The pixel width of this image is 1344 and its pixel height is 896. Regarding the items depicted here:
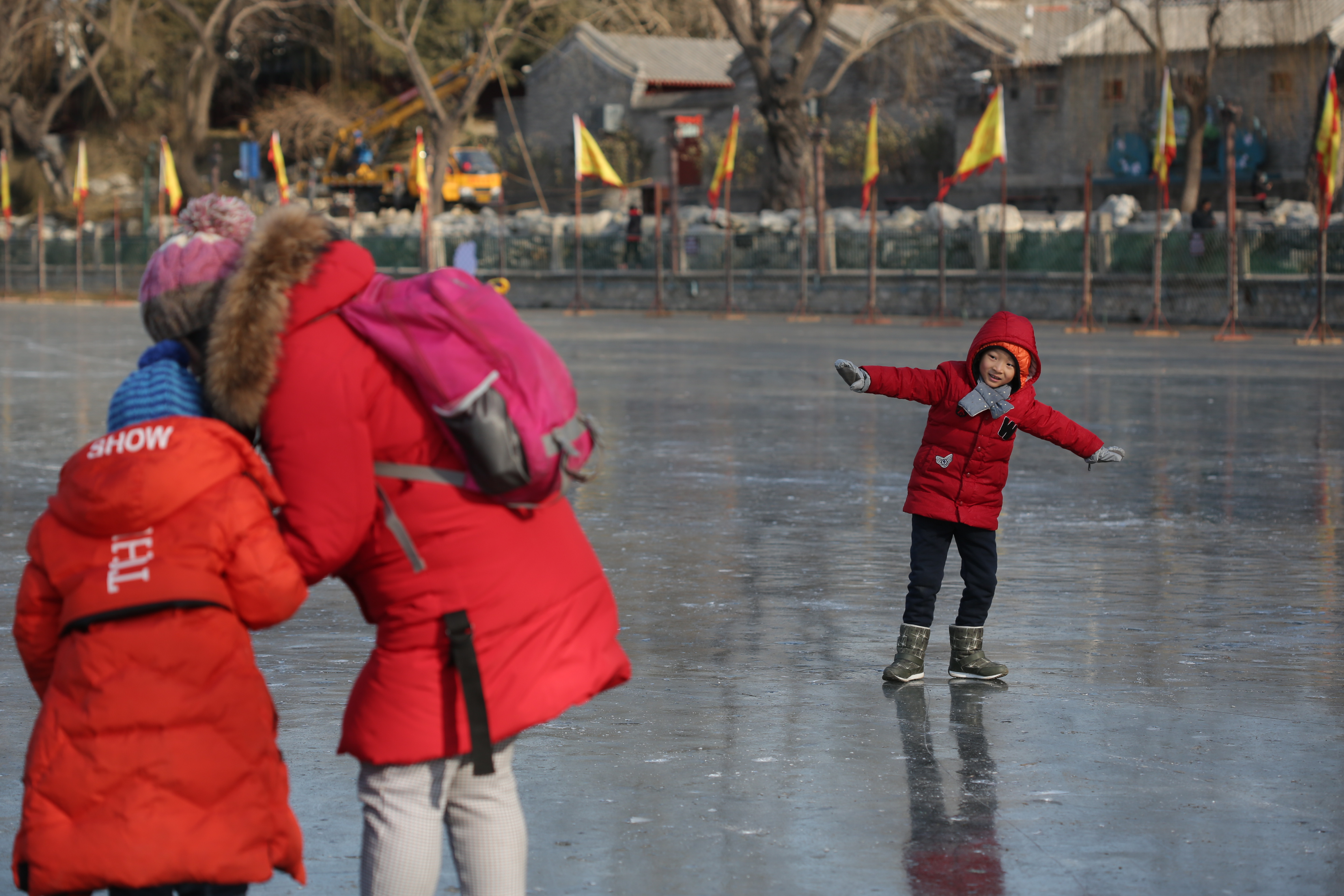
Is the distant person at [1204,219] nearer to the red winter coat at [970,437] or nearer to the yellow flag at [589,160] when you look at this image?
the yellow flag at [589,160]

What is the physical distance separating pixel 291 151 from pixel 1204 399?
149 ft

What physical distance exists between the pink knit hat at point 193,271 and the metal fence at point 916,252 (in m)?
21.3

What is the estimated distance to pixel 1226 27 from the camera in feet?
122

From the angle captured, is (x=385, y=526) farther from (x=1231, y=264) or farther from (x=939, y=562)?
(x=1231, y=264)

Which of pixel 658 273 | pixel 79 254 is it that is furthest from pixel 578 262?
pixel 79 254

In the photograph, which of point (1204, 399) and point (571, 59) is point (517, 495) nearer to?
point (1204, 399)

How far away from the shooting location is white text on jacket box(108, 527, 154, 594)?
2.75m

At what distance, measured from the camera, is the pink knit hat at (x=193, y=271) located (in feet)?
9.69

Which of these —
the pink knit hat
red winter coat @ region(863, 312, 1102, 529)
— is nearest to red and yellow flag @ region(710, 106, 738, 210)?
red winter coat @ region(863, 312, 1102, 529)

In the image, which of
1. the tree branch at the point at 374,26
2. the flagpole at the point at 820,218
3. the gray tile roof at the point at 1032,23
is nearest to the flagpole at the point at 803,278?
the flagpole at the point at 820,218

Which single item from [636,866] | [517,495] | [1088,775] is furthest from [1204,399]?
[517,495]

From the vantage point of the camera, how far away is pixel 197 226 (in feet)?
9.88

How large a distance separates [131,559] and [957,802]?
2.36 m

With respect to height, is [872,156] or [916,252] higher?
[872,156]
